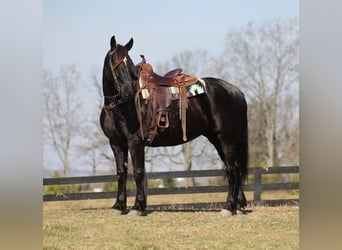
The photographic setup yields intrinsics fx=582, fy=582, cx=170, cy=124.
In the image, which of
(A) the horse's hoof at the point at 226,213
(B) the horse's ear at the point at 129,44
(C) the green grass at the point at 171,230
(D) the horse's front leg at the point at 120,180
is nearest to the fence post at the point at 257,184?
(C) the green grass at the point at 171,230

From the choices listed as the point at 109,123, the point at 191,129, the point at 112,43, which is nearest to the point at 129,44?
the point at 112,43

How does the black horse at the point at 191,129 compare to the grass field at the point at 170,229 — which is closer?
the grass field at the point at 170,229

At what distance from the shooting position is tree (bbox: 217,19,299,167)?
395 cm

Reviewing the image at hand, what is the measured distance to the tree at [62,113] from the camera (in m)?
4.13

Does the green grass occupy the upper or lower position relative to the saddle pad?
lower

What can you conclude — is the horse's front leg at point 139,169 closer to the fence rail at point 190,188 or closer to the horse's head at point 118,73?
the fence rail at point 190,188

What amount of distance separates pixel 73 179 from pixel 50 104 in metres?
0.57

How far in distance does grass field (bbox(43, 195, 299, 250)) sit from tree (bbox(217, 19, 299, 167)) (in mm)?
453

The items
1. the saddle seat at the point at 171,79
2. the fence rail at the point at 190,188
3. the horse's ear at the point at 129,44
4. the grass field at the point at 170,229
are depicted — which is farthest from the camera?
the saddle seat at the point at 171,79

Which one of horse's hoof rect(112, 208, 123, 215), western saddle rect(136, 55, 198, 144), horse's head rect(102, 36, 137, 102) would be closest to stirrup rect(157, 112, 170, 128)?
western saddle rect(136, 55, 198, 144)

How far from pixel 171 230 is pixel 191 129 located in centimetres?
77

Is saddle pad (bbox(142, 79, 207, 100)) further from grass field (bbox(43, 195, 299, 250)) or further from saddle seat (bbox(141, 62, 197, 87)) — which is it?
grass field (bbox(43, 195, 299, 250))
